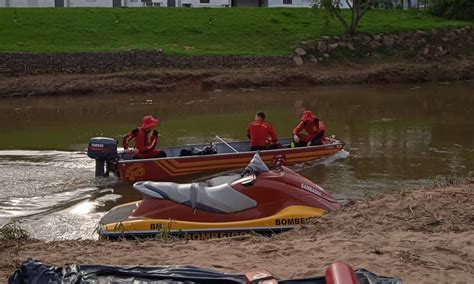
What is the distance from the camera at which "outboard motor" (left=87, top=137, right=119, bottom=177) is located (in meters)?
14.0

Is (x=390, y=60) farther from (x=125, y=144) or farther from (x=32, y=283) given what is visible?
(x=32, y=283)

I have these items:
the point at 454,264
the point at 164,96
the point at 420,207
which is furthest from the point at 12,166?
the point at 164,96

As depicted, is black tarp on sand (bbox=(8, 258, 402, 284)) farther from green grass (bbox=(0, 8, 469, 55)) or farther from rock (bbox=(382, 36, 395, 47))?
rock (bbox=(382, 36, 395, 47))

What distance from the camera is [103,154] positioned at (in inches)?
552

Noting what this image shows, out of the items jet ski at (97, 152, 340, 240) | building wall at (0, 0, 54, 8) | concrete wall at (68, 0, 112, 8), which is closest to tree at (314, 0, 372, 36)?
concrete wall at (68, 0, 112, 8)

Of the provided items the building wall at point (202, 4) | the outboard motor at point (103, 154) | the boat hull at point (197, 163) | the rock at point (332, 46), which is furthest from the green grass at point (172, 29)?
the outboard motor at point (103, 154)

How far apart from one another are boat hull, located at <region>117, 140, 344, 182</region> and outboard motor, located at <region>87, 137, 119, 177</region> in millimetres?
219

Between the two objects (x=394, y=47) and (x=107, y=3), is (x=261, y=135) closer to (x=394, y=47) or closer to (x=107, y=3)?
(x=394, y=47)

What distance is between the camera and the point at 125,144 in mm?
14734

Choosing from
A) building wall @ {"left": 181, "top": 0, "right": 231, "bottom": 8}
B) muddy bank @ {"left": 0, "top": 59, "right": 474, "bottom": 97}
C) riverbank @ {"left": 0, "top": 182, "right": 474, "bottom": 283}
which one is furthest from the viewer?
building wall @ {"left": 181, "top": 0, "right": 231, "bottom": 8}

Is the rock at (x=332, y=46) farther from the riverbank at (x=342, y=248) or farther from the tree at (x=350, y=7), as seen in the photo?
the riverbank at (x=342, y=248)

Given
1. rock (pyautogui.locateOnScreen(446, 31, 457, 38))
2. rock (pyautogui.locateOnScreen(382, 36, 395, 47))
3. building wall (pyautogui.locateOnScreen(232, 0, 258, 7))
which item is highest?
building wall (pyautogui.locateOnScreen(232, 0, 258, 7))

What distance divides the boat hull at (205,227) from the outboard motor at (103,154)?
4.60 meters

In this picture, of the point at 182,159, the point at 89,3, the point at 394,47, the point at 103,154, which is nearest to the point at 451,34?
the point at 394,47
